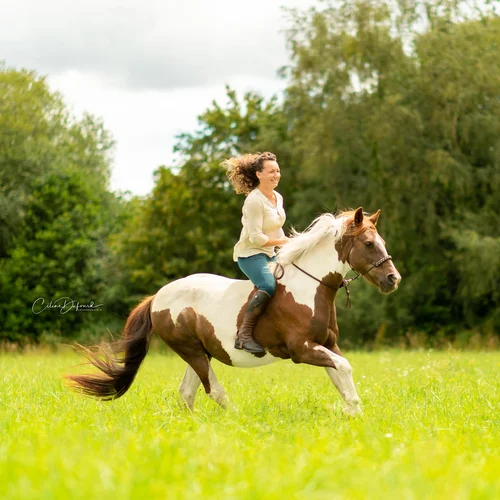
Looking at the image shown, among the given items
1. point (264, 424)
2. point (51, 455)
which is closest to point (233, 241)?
point (264, 424)

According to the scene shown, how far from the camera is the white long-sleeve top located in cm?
816

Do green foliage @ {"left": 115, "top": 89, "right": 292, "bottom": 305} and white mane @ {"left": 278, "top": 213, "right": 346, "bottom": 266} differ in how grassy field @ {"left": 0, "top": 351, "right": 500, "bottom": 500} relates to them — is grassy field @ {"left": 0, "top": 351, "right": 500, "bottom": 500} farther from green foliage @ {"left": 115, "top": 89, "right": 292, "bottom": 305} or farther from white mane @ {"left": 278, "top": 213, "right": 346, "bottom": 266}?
green foliage @ {"left": 115, "top": 89, "right": 292, "bottom": 305}

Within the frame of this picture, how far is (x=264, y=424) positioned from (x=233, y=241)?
101 feet

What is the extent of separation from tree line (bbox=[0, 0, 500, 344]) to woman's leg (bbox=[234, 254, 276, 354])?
1851 cm

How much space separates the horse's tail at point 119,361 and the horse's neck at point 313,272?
203 cm

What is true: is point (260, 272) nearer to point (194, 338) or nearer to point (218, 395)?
point (194, 338)

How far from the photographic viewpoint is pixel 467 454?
201 inches

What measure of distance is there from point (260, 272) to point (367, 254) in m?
1.10

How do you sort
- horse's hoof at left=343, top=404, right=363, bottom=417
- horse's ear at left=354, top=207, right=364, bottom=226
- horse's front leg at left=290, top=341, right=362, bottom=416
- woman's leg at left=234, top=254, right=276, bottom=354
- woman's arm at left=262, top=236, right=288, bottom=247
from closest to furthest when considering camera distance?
1. horse's hoof at left=343, top=404, right=363, bottom=417
2. horse's front leg at left=290, top=341, right=362, bottom=416
3. horse's ear at left=354, top=207, right=364, bottom=226
4. woman's leg at left=234, top=254, right=276, bottom=354
5. woman's arm at left=262, top=236, right=288, bottom=247

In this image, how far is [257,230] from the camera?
8.15 m

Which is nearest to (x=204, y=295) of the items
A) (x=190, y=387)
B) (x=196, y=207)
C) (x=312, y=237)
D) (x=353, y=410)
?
(x=190, y=387)

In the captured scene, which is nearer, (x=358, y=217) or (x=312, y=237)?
(x=358, y=217)

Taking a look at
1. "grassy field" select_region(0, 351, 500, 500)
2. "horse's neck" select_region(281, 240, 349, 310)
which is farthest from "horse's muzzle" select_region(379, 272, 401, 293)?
"grassy field" select_region(0, 351, 500, 500)

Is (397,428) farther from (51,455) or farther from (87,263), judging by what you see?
(87,263)
